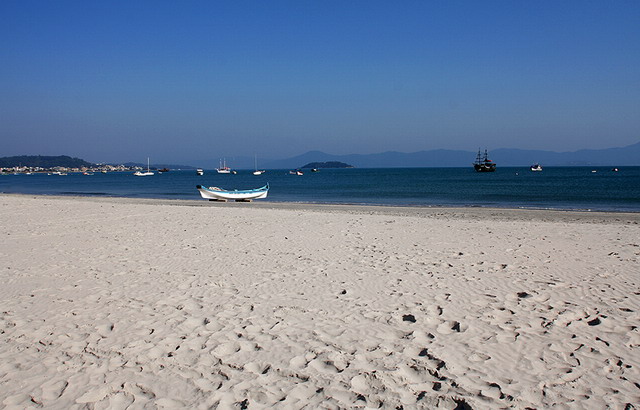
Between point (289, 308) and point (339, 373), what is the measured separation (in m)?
1.83

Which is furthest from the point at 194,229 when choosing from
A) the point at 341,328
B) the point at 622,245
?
the point at 622,245

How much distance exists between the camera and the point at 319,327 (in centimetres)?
480

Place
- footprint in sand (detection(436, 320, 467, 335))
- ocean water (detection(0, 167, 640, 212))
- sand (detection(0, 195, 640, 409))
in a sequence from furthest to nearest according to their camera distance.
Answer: ocean water (detection(0, 167, 640, 212)) < footprint in sand (detection(436, 320, 467, 335)) < sand (detection(0, 195, 640, 409))

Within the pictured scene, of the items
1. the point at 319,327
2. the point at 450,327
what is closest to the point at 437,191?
the point at 450,327

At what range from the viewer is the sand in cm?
345

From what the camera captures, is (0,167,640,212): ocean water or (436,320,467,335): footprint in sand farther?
(0,167,640,212): ocean water

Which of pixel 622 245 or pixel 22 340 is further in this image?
pixel 622 245

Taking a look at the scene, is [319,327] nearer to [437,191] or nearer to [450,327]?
[450,327]

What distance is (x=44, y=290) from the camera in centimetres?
622

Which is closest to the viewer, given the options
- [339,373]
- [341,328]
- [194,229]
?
[339,373]

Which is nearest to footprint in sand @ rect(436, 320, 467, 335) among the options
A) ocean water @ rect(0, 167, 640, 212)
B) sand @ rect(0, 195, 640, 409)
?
sand @ rect(0, 195, 640, 409)

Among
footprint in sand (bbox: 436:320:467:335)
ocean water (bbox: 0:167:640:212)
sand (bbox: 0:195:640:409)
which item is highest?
footprint in sand (bbox: 436:320:467:335)

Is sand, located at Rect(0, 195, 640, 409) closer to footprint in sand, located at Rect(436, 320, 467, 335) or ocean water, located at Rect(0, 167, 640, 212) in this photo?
footprint in sand, located at Rect(436, 320, 467, 335)

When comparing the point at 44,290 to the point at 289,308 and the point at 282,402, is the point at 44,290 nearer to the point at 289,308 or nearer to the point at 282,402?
the point at 289,308
